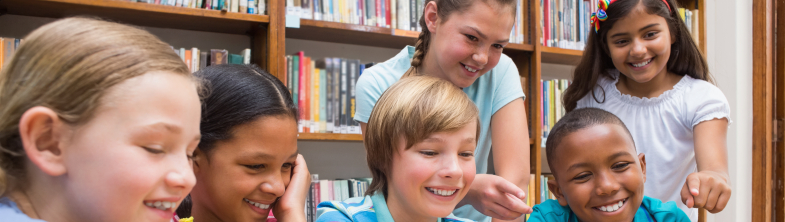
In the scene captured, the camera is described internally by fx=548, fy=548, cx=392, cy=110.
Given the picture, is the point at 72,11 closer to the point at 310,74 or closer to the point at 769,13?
the point at 310,74

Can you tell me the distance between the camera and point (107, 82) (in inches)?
25.6

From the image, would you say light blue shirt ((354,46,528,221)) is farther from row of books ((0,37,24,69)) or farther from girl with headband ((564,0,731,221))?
row of books ((0,37,24,69))

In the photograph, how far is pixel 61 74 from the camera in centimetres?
64

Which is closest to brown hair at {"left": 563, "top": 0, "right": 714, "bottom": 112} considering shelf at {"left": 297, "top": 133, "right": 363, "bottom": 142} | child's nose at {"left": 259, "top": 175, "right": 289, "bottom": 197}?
shelf at {"left": 297, "top": 133, "right": 363, "bottom": 142}

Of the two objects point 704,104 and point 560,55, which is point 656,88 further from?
point 560,55

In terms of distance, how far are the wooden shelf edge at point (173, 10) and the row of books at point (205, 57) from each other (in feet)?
0.44

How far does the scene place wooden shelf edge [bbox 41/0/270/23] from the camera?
1.81m

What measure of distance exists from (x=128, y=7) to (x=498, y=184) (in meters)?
1.42

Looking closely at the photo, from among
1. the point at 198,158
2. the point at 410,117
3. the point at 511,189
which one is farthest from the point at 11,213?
the point at 511,189

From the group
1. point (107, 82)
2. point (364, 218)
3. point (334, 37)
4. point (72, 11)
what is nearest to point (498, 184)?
point (364, 218)

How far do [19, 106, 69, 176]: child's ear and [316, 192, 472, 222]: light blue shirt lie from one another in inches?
20.1

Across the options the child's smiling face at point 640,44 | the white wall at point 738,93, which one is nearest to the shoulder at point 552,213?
the child's smiling face at point 640,44

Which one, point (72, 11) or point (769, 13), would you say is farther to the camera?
point (769, 13)

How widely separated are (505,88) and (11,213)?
1151mm
